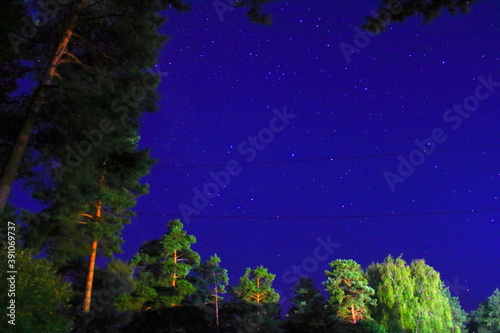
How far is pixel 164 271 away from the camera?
25.5 metres

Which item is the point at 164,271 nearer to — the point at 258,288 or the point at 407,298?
the point at 258,288

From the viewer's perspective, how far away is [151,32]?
37.4 ft

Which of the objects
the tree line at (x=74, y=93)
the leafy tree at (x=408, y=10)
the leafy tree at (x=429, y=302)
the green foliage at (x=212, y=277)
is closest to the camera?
the leafy tree at (x=408, y=10)

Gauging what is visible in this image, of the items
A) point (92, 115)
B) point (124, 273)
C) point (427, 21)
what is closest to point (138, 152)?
point (92, 115)

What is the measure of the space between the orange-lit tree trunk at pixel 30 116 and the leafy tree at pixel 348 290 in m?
27.8

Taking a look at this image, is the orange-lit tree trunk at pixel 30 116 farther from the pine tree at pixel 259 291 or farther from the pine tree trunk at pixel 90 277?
the pine tree at pixel 259 291

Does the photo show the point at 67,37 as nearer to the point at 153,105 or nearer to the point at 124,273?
the point at 153,105

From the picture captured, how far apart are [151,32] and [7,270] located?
745cm

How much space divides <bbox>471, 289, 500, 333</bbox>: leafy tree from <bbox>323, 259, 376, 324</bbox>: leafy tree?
23.4 m

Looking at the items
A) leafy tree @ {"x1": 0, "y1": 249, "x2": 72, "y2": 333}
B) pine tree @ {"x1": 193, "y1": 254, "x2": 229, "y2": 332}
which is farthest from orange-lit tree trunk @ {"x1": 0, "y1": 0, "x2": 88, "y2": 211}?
pine tree @ {"x1": 193, "y1": 254, "x2": 229, "y2": 332}

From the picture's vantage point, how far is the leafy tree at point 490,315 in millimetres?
46531

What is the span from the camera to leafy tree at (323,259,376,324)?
31.7 metres

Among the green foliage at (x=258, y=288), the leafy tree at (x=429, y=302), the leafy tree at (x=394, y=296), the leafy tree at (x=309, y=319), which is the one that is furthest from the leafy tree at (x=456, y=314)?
the leafy tree at (x=309, y=319)

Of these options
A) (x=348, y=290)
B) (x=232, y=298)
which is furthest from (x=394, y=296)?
(x=232, y=298)
